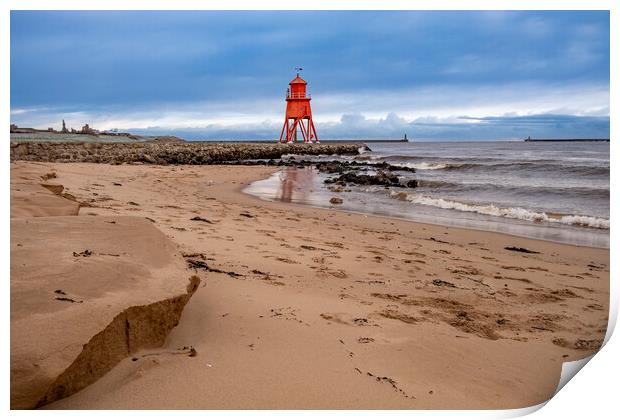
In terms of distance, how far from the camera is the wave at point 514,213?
7957 mm

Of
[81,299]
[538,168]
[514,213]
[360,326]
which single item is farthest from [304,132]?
[81,299]

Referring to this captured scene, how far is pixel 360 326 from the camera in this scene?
9.70 feet

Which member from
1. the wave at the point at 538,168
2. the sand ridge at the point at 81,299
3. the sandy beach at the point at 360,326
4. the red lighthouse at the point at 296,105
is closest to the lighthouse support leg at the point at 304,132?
the red lighthouse at the point at 296,105

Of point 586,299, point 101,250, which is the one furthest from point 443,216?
point 101,250

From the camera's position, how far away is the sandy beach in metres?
2.20

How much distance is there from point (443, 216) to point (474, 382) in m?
6.88

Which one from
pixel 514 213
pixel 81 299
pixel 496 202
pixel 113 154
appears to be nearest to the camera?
pixel 81 299

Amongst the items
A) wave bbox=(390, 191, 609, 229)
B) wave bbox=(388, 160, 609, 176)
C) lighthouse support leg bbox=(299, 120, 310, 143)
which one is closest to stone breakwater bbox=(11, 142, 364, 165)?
wave bbox=(388, 160, 609, 176)

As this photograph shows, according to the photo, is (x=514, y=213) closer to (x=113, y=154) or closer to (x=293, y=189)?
(x=293, y=189)

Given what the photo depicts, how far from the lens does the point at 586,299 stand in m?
4.04

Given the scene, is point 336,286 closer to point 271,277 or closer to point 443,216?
point 271,277

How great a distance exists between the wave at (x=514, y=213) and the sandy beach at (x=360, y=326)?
2080 millimetres

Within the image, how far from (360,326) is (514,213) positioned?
7.22 metres
